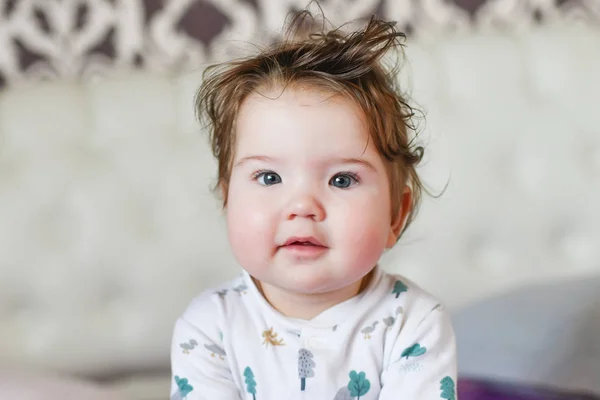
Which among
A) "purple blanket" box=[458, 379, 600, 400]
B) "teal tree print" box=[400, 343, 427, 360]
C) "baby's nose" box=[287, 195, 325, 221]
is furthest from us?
"purple blanket" box=[458, 379, 600, 400]

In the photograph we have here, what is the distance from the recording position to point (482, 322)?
1.89 meters

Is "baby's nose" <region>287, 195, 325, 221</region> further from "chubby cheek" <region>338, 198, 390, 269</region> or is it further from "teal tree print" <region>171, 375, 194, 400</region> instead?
"teal tree print" <region>171, 375, 194, 400</region>

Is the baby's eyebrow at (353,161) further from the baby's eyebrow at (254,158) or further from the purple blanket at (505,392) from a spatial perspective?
the purple blanket at (505,392)

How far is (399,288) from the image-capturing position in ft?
3.74

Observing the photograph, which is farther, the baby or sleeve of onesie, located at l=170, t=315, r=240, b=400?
sleeve of onesie, located at l=170, t=315, r=240, b=400

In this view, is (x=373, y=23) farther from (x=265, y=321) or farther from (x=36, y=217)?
(x=36, y=217)

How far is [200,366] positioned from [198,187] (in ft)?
2.64

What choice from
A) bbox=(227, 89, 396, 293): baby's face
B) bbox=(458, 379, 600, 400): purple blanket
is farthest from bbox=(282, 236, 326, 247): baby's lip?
bbox=(458, 379, 600, 400): purple blanket

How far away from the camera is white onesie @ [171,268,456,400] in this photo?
1067 mm

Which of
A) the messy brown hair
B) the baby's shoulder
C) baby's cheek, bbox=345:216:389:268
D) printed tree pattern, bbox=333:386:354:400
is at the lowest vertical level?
printed tree pattern, bbox=333:386:354:400

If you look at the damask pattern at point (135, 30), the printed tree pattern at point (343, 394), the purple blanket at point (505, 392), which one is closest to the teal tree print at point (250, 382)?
the printed tree pattern at point (343, 394)

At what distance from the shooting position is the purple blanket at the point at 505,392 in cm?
166

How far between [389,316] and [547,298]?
94 cm

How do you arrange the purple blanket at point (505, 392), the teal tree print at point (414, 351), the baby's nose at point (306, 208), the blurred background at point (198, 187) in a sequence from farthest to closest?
1. the blurred background at point (198, 187)
2. the purple blanket at point (505, 392)
3. the teal tree print at point (414, 351)
4. the baby's nose at point (306, 208)
